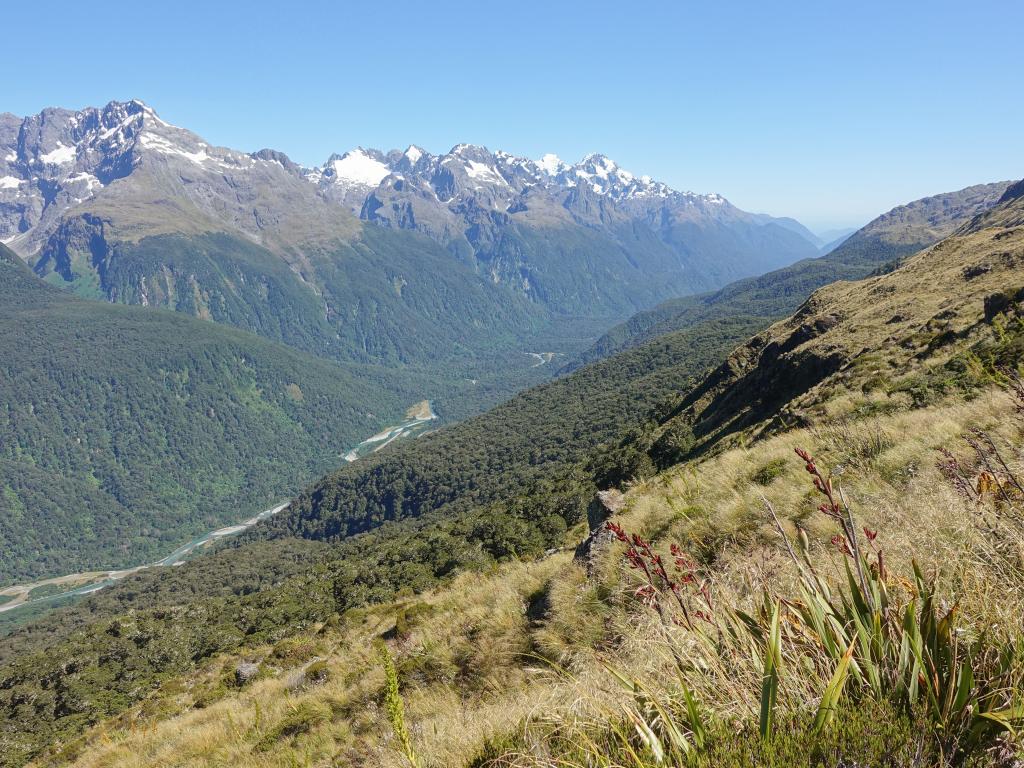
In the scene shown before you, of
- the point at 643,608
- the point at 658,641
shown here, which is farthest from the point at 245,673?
the point at 658,641

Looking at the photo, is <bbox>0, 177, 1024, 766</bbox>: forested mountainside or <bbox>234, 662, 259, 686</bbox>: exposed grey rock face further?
<bbox>234, 662, 259, 686</bbox>: exposed grey rock face

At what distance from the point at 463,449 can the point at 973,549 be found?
19585 centimetres

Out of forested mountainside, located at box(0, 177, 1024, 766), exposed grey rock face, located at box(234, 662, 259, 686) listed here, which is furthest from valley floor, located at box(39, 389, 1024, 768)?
exposed grey rock face, located at box(234, 662, 259, 686)

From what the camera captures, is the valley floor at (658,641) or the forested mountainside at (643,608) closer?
the valley floor at (658,641)

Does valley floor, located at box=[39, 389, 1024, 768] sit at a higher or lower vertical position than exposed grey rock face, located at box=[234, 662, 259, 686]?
higher

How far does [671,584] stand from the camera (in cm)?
436

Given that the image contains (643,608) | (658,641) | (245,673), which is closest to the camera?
(658,641)

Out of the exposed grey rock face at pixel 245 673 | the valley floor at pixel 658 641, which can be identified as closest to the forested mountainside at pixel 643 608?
the valley floor at pixel 658 641

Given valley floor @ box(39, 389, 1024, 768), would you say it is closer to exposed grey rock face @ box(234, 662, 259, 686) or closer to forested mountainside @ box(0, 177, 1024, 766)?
forested mountainside @ box(0, 177, 1024, 766)

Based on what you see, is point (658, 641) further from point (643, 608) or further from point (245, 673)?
point (245, 673)

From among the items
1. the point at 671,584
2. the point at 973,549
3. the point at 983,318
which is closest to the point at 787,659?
the point at 671,584

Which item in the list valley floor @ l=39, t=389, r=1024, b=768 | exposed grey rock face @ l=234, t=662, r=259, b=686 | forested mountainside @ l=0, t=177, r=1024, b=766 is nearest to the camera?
valley floor @ l=39, t=389, r=1024, b=768

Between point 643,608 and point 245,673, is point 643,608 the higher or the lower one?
the higher one

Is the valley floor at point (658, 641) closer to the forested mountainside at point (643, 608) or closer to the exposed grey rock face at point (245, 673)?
the forested mountainside at point (643, 608)
